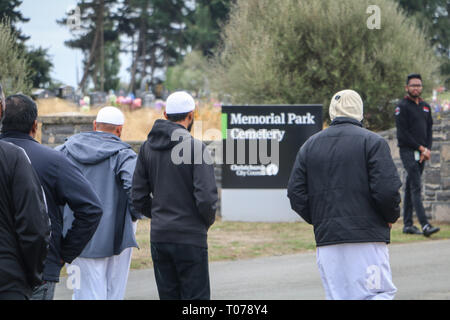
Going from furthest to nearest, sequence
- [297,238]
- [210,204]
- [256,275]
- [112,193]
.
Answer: [297,238], [256,275], [112,193], [210,204]

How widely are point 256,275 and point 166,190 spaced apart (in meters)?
3.31

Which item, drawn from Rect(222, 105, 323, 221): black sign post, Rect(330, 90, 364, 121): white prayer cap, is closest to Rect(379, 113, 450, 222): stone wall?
Rect(222, 105, 323, 221): black sign post

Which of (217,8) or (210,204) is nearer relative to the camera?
(210,204)

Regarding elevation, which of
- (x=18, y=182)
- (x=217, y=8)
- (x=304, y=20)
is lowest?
(x=18, y=182)

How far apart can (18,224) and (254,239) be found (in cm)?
746

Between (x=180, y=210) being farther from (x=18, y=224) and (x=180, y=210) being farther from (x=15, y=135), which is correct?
(x=18, y=224)

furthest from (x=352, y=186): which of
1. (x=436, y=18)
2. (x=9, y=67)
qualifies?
(x=436, y=18)

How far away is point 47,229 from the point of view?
3.21 m

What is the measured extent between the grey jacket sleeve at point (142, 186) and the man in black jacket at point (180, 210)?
4.0 inches

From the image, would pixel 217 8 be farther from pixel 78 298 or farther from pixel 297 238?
pixel 78 298

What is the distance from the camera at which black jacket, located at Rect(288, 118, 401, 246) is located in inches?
186

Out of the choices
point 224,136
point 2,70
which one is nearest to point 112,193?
point 224,136

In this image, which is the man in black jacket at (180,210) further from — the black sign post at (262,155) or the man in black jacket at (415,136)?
the black sign post at (262,155)

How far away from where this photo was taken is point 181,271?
4.78 metres
